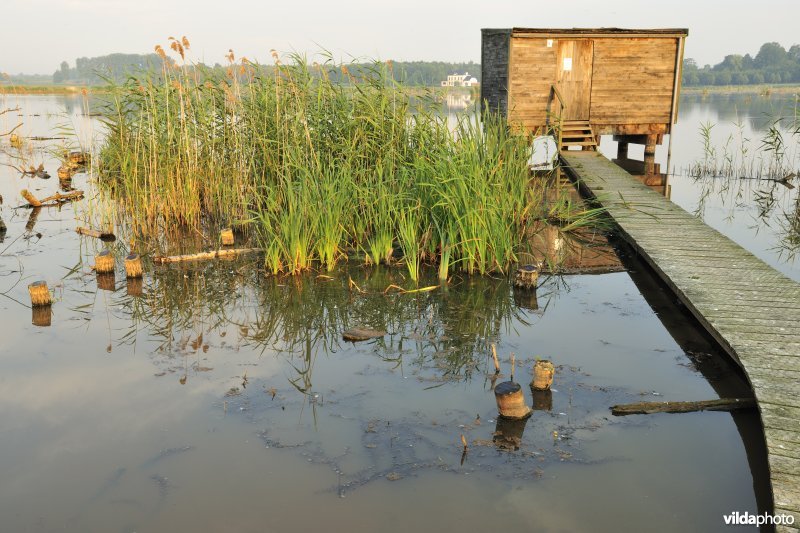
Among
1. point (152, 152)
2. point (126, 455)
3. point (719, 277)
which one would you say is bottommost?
point (126, 455)

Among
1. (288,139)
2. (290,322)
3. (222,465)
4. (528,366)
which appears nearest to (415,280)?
(290,322)

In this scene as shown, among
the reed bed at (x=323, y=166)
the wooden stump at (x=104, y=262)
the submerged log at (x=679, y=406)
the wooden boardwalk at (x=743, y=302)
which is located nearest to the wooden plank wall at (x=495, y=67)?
the wooden boardwalk at (x=743, y=302)

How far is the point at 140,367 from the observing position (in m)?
5.28

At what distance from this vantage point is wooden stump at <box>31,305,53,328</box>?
6.27 meters

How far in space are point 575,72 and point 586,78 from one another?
313 millimetres

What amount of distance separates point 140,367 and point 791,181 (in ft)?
49.2

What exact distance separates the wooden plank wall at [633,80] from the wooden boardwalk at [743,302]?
702 cm

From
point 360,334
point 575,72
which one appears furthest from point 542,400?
point 575,72

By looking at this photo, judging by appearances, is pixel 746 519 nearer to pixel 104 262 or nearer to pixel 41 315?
pixel 41 315

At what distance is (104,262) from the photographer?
765 centimetres

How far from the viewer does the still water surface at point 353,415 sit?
11.5 ft

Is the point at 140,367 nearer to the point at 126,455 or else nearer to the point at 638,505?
the point at 126,455

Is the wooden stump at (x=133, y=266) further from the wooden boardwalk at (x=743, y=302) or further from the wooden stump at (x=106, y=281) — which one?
the wooden boardwalk at (x=743, y=302)

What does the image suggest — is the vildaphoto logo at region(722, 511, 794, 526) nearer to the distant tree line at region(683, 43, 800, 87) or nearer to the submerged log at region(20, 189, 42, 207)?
the submerged log at region(20, 189, 42, 207)
